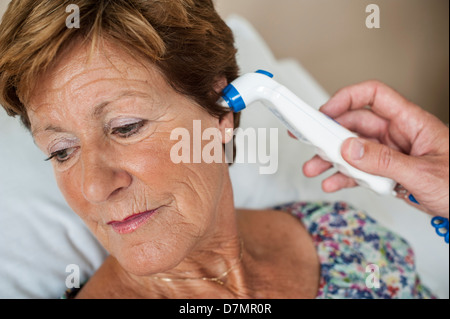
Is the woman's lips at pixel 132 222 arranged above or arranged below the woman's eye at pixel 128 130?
below

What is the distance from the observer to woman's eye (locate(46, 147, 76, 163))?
89 cm

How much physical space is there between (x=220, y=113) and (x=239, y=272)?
1.40 ft

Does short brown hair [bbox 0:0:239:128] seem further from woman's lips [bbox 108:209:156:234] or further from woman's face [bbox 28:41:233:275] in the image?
woman's lips [bbox 108:209:156:234]

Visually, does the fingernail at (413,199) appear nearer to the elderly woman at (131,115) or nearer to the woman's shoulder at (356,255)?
the woman's shoulder at (356,255)

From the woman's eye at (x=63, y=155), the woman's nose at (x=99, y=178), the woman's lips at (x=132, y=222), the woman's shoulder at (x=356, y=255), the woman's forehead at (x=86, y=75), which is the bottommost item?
the woman's shoulder at (x=356, y=255)

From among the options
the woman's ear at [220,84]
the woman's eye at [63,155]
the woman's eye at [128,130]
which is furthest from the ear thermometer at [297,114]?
the woman's eye at [63,155]

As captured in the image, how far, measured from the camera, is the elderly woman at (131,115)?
818 millimetres

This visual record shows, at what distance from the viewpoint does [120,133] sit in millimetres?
858

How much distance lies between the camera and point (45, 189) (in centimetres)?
123

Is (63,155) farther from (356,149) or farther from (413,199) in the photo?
(413,199)

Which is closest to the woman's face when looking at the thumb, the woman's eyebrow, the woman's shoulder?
the woman's eyebrow

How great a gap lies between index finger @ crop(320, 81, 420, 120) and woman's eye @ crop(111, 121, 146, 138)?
2.12 ft
